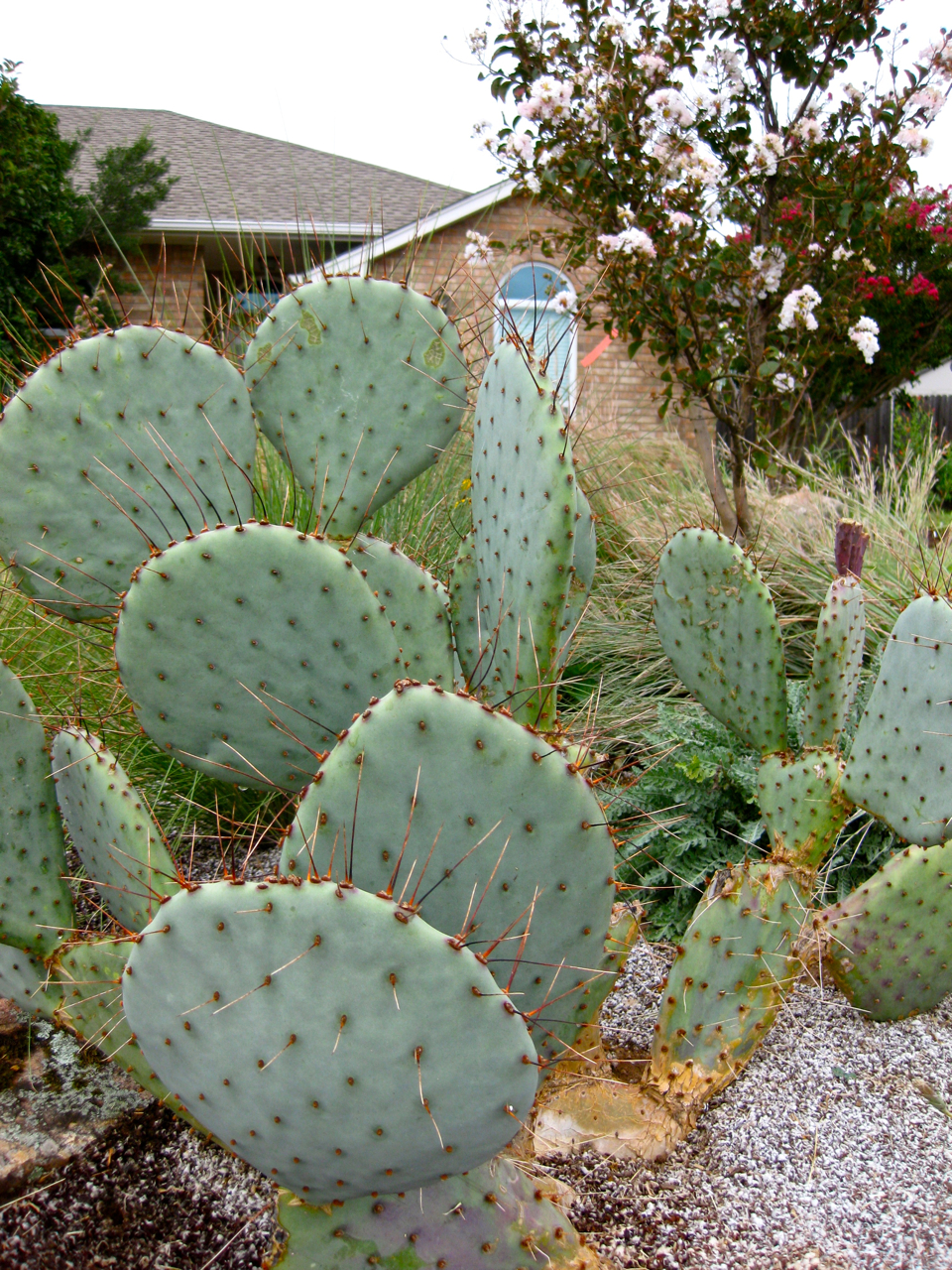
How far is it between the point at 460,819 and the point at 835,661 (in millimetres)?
1236

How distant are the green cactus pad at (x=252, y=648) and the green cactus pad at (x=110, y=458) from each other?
341mm

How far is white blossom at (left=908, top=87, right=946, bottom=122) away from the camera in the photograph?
11.8 ft

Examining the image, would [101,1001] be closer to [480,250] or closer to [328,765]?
[328,765]

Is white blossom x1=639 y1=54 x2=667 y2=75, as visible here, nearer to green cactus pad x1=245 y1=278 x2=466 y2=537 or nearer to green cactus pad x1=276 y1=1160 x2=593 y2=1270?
green cactus pad x1=245 y1=278 x2=466 y2=537

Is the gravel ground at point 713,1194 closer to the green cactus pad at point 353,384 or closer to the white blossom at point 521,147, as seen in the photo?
the green cactus pad at point 353,384

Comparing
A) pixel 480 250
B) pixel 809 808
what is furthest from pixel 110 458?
pixel 480 250

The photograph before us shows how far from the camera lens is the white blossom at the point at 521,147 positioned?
402cm

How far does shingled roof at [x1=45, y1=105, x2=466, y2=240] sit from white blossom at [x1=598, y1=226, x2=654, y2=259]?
4.32 meters

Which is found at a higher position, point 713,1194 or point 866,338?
point 866,338

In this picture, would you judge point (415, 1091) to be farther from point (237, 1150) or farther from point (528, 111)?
point (528, 111)

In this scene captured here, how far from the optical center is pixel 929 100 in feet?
11.8

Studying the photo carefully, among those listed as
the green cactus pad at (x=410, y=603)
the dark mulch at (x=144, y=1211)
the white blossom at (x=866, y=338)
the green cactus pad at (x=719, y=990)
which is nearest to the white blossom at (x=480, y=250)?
the white blossom at (x=866, y=338)

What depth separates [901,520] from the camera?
166 inches

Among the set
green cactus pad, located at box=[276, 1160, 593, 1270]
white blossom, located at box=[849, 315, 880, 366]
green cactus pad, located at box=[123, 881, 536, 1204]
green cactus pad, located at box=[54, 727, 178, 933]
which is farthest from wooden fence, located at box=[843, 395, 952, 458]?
green cactus pad, located at box=[123, 881, 536, 1204]
